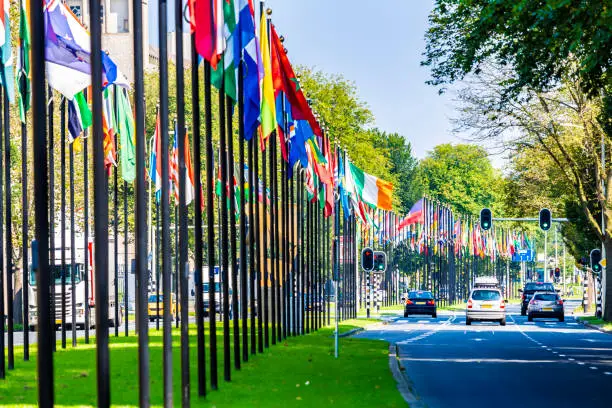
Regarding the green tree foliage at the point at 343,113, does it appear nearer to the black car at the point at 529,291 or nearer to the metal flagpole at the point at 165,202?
the black car at the point at 529,291

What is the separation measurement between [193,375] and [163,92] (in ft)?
32.5

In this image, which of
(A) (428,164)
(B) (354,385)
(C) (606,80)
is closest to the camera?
(B) (354,385)

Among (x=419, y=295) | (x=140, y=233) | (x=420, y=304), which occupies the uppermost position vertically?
(x=140, y=233)

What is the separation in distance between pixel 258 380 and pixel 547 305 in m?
50.7

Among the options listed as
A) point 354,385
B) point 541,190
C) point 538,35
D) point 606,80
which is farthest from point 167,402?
point 541,190

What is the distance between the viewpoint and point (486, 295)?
66250mm

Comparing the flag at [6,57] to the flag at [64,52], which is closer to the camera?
the flag at [64,52]

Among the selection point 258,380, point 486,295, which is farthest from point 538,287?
point 258,380

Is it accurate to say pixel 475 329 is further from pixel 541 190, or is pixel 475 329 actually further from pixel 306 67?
pixel 306 67

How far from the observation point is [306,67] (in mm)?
96188

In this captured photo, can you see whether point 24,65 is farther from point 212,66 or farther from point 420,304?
point 420,304

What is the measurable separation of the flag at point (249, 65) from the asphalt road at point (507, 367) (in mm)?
6270

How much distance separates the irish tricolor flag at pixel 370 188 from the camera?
5816cm

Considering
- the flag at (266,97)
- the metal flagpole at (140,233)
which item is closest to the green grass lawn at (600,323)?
the flag at (266,97)
